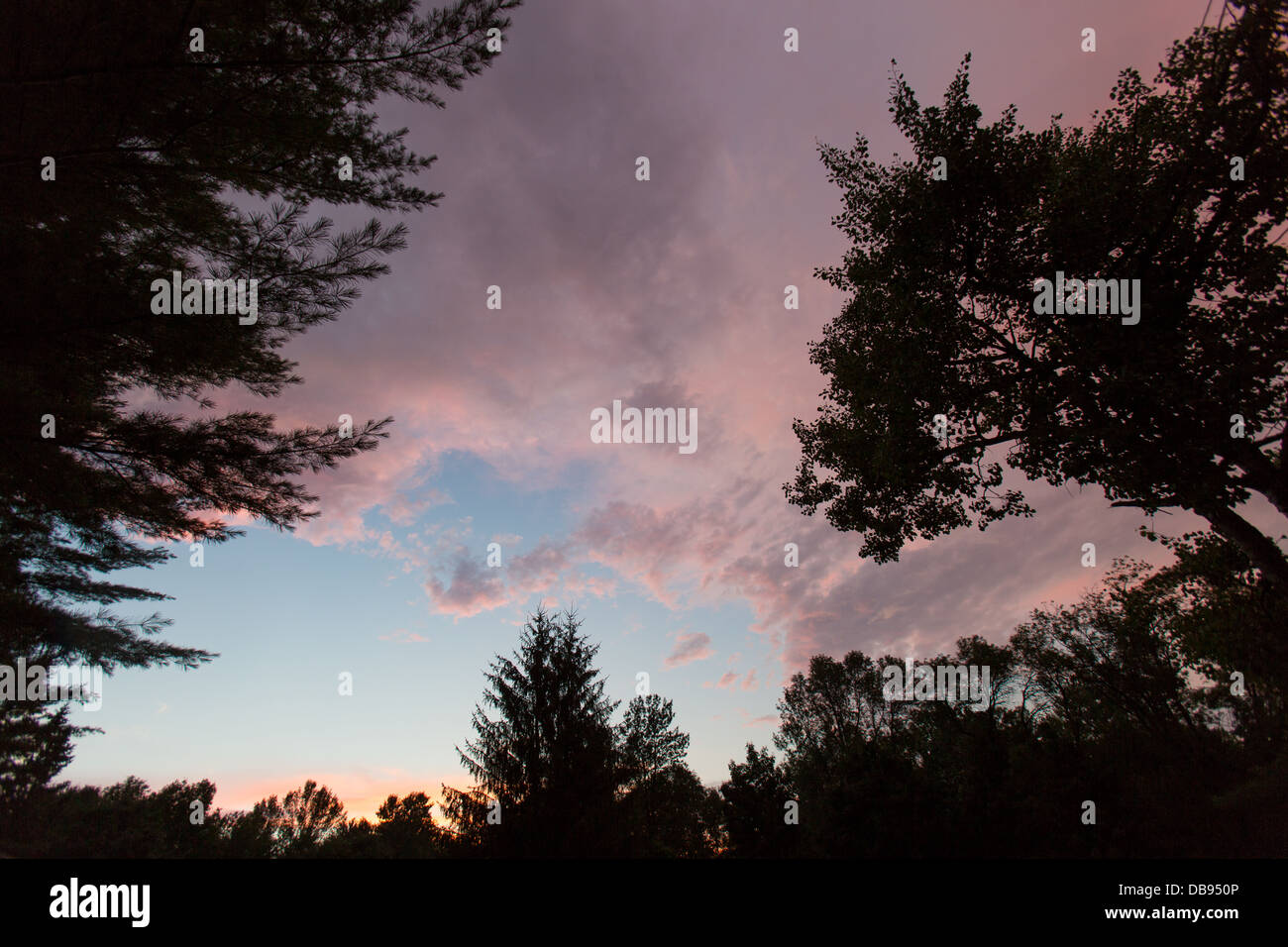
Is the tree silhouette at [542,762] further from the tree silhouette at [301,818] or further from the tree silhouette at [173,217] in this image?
the tree silhouette at [301,818]

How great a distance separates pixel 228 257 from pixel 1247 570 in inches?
818

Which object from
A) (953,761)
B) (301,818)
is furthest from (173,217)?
(301,818)

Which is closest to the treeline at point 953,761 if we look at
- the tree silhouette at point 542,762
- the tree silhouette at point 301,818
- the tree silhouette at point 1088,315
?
the tree silhouette at point 542,762

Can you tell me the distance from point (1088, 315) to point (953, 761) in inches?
1243

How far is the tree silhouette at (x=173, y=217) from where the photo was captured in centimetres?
532

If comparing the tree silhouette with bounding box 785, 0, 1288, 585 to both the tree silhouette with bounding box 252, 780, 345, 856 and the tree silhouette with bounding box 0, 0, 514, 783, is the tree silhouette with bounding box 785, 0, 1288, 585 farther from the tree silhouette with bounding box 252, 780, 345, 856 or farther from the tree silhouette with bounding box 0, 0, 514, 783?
the tree silhouette with bounding box 252, 780, 345, 856

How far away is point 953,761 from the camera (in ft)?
104

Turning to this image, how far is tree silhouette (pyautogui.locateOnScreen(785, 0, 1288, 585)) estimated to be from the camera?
880 centimetres

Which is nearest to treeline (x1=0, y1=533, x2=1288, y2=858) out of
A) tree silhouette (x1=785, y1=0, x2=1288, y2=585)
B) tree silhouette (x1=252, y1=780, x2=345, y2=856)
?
tree silhouette (x1=785, y1=0, x2=1288, y2=585)

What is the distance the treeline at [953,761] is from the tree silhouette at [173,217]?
285 inches

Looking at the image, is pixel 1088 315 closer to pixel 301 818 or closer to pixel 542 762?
pixel 542 762
